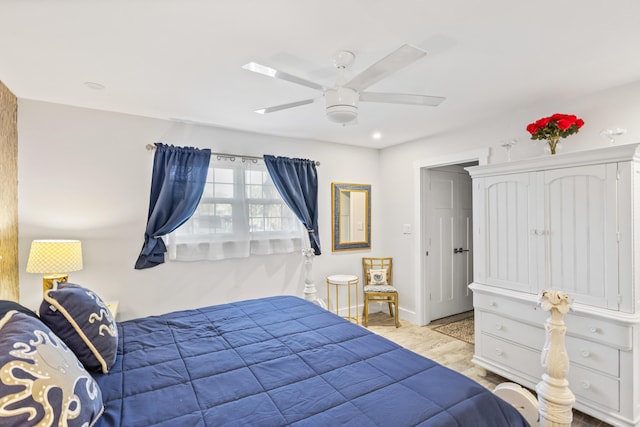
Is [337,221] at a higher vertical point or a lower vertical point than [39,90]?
lower

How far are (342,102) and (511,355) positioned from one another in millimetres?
2573

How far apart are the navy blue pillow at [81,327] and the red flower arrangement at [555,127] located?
10.8 ft

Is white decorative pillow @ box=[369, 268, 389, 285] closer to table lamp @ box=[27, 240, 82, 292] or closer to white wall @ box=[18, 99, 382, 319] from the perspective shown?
white wall @ box=[18, 99, 382, 319]

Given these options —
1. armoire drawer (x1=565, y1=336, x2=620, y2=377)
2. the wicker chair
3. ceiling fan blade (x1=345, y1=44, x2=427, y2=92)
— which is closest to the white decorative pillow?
the wicker chair

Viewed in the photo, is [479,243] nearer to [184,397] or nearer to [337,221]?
[337,221]

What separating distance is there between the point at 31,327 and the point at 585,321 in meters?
3.19

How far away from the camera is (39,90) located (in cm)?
257

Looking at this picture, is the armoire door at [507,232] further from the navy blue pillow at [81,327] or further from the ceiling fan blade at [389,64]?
the navy blue pillow at [81,327]

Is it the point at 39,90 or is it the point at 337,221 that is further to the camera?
the point at 337,221

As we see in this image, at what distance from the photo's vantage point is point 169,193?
3299 mm

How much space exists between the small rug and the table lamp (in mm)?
4005

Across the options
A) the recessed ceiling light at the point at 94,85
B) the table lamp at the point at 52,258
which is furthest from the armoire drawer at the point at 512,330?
the recessed ceiling light at the point at 94,85

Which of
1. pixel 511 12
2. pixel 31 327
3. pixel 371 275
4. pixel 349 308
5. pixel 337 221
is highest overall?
pixel 511 12

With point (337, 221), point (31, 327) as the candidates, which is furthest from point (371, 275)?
point (31, 327)
